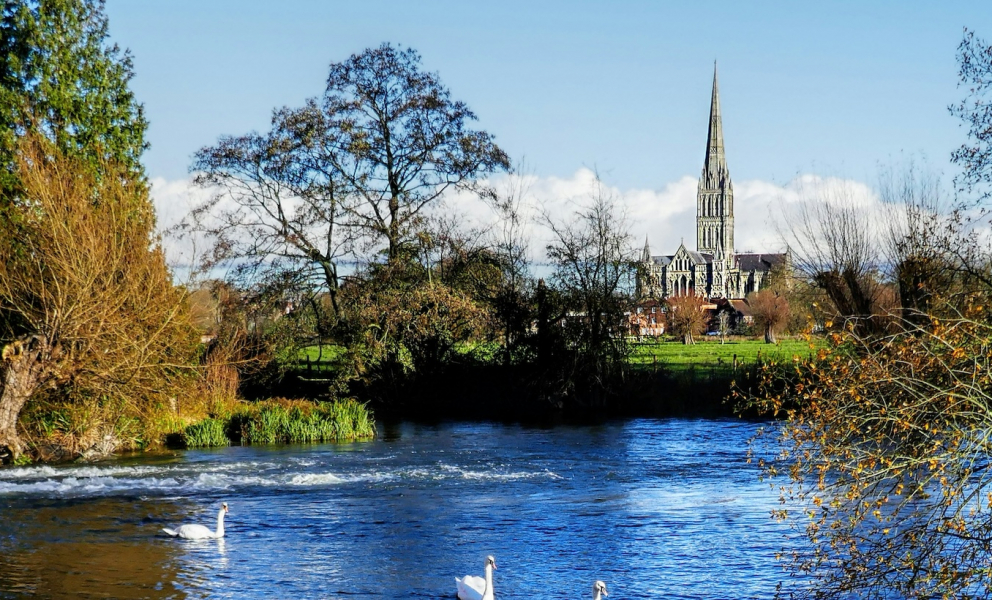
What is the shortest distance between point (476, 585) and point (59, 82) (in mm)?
20882

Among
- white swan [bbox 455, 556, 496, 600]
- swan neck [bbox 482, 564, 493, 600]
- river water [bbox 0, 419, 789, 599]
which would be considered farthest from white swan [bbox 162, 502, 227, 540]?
swan neck [bbox 482, 564, 493, 600]

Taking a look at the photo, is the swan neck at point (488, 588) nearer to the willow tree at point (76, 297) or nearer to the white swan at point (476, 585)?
the white swan at point (476, 585)

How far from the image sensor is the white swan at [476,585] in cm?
1317

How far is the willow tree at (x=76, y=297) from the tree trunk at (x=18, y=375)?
0.9 inches

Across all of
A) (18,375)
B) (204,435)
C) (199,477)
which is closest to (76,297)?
(18,375)

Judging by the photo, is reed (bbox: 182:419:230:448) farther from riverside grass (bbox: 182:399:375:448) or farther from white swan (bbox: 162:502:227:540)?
white swan (bbox: 162:502:227:540)

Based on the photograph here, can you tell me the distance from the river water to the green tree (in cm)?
854

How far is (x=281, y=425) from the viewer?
31125 millimetres

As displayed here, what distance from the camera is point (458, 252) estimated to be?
1658 inches

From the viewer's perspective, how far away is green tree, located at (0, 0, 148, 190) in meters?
28.1

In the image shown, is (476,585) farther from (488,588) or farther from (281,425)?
(281,425)

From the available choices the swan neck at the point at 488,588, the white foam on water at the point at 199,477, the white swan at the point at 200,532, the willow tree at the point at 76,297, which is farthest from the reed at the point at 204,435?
the swan neck at the point at 488,588

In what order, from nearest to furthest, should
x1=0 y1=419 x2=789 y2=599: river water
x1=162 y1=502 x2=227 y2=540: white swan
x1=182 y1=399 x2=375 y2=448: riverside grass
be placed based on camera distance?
1. x1=0 y1=419 x2=789 y2=599: river water
2. x1=162 y1=502 x2=227 y2=540: white swan
3. x1=182 y1=399 x2=375 y2=448: riverside grass

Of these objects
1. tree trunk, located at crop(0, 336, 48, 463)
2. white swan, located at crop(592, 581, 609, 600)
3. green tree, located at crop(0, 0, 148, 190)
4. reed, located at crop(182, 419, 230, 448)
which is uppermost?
green tree, located at crop(0, 0, 148, 190)
